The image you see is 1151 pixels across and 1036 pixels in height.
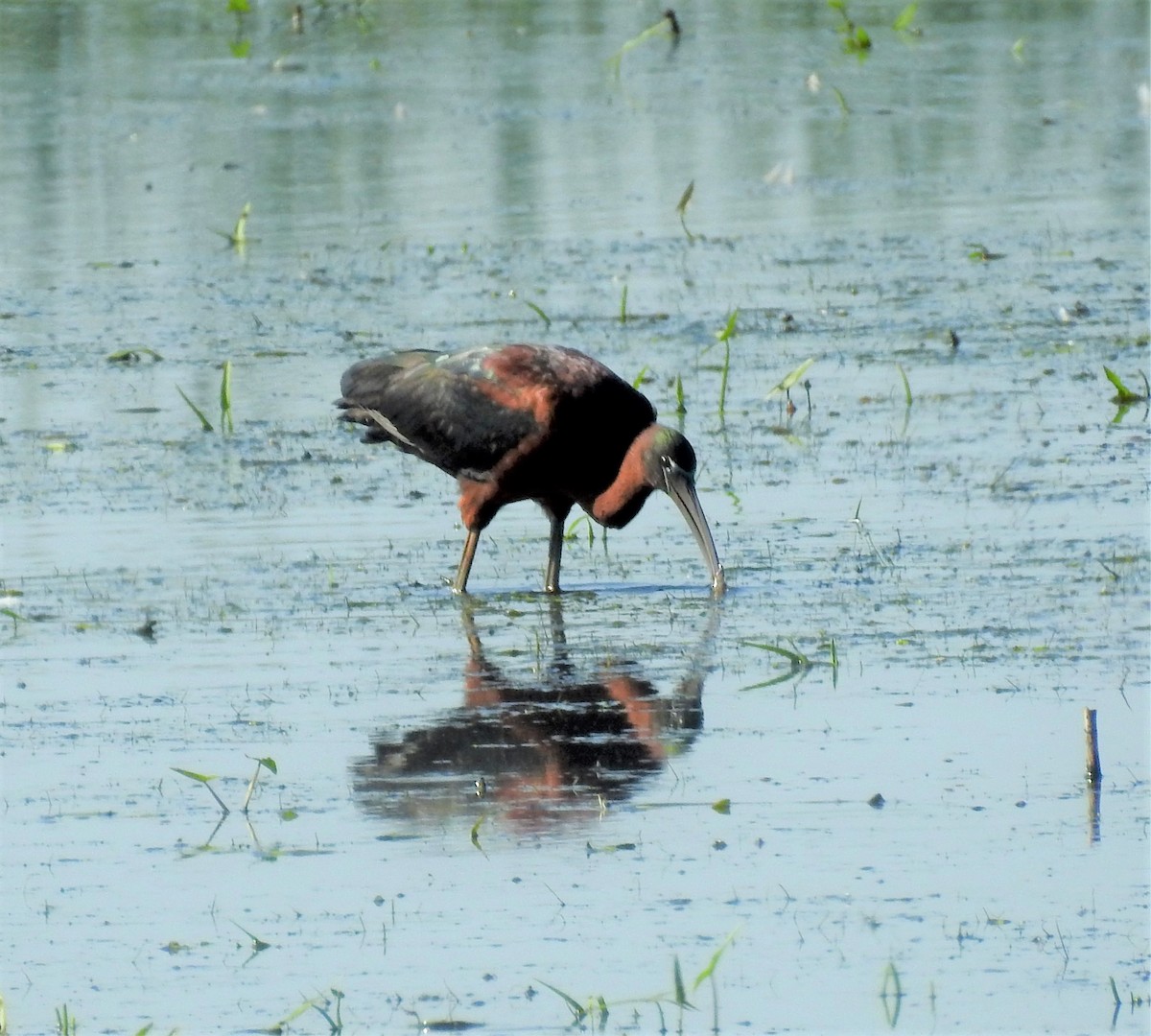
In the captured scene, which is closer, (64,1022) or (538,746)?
(64,1022)

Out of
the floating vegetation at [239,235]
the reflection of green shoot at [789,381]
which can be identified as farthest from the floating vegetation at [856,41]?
the reflection of green shoot at [789,381]

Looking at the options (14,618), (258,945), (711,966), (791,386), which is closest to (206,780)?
(258,945)

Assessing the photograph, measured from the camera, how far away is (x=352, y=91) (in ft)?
80.8

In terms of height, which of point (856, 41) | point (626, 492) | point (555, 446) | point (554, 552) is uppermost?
point (856, 41)

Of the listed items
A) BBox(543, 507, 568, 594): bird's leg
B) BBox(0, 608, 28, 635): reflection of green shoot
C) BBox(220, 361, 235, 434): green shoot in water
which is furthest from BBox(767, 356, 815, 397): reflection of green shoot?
BBox(0, 608, 28, 635): reflection of green shoot

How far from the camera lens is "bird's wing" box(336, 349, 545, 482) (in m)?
9.38

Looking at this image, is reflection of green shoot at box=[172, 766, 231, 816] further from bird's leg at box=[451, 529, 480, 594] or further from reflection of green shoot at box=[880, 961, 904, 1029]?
bird's leg at box=[451, 529, 480, 594]

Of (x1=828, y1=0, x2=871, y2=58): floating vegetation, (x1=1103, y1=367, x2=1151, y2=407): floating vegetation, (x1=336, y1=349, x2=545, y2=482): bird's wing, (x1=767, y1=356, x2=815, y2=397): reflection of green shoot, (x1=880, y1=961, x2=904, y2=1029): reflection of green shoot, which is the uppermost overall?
(x1=828, y1=0, x2=871, y2=58): floating vegetation

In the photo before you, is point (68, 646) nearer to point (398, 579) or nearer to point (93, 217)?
point (398, 579)

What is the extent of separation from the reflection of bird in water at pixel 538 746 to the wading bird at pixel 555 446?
110 centimetres

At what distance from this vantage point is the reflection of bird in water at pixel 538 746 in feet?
22.3

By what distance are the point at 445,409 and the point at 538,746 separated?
2639 mm

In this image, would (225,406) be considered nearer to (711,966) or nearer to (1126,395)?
(1126,395)

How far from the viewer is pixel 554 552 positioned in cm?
933
